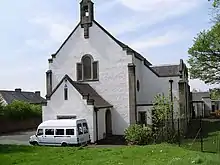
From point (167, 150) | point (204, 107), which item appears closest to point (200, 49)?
point (167, 150)

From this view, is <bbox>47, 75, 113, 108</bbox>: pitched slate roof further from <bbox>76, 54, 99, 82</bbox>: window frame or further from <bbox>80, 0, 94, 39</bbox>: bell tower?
<bbox>80, 0, 94, 39</bbox>: bell tower

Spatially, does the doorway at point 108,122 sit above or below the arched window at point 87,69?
below

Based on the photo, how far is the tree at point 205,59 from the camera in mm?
34031

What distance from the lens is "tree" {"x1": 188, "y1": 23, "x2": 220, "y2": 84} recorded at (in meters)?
34.0

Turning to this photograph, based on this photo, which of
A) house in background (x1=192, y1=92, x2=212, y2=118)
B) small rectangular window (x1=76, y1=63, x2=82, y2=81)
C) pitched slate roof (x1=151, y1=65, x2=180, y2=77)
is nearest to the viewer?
small rectangular window (x1=76, y1=63, x2=82, y2=81)

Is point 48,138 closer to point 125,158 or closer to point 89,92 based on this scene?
point 89,92

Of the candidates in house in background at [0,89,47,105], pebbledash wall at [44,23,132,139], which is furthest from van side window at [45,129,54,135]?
house in background at [0,89,47,105]

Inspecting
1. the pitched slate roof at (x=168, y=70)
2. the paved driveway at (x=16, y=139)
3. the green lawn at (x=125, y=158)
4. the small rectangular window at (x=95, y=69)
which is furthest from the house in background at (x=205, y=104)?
the green lawn at (x=125, y=158)

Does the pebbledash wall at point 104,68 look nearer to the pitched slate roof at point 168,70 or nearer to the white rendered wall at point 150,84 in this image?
the white rendered wall at point 150,84

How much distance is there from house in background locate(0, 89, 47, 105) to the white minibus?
3725 cm

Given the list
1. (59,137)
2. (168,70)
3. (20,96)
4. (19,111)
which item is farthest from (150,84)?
(20,96)

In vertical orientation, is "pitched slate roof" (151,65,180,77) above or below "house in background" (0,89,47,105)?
above

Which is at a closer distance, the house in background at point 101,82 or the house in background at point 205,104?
the house in background at point 101,82

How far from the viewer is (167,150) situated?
17484mm
